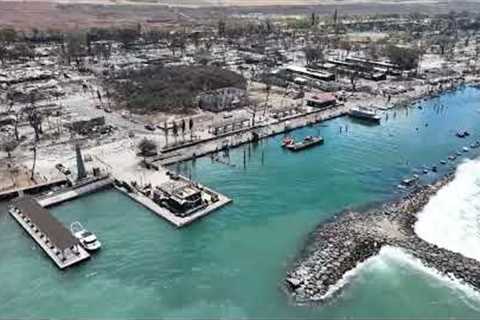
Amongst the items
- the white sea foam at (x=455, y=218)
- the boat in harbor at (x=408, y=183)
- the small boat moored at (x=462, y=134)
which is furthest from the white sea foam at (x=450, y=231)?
the small boat moored at (x=462, y=134)

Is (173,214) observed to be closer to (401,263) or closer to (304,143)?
(401,263)

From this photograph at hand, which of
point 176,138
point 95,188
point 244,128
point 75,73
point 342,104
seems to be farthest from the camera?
point 75,73

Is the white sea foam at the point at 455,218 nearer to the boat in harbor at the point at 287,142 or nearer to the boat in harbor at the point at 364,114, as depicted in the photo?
the boat in harbor at the point at 287,142

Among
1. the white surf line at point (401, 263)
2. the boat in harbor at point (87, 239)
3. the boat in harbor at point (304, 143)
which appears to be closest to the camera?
the white surf line at point (401, 263)

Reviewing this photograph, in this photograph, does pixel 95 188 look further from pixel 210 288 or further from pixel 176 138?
pixel 210 288

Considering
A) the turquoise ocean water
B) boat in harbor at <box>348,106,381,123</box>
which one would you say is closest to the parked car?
the turquoise ocean water

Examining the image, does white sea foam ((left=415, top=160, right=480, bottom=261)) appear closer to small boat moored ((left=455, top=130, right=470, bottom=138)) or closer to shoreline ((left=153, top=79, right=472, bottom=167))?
small boat moored ((left=455, top=130, right=470, bottom=138))

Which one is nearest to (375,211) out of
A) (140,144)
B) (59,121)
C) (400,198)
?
(400,198)

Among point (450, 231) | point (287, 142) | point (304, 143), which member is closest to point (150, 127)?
point (287, 142)
